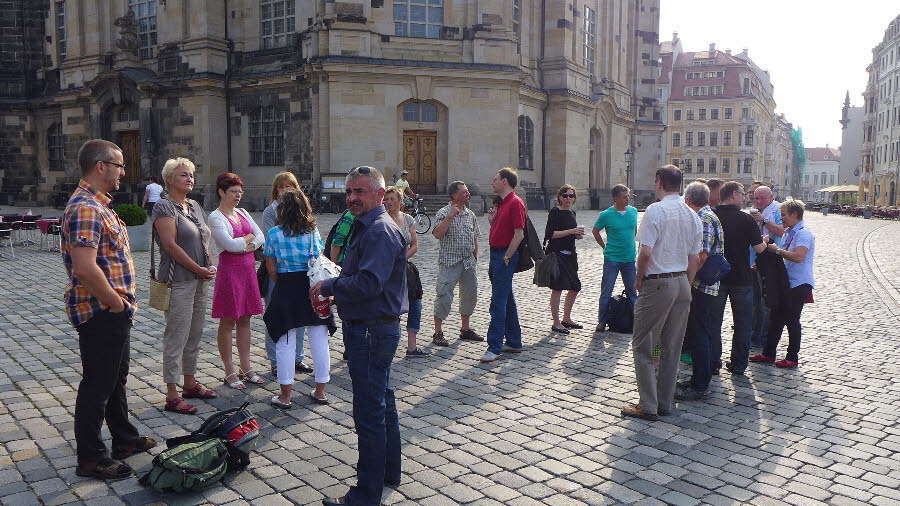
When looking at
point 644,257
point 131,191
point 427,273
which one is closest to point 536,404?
point 644,257

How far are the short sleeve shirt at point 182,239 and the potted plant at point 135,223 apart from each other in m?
11.3

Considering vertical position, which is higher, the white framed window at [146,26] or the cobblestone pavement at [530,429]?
the white framed window at [146,26]

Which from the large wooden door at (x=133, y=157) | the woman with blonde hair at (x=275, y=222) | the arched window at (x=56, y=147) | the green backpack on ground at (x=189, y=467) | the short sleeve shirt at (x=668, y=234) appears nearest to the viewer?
the green backpack on ground at (x=189, y=467)

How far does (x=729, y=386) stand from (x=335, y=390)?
3683 millimetres

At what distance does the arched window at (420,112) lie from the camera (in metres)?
27.3

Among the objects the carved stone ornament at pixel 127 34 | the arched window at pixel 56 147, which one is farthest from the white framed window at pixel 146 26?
the arched window at pixel 56 147

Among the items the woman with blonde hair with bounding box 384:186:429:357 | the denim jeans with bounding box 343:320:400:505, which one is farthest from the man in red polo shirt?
the denim jeans with bounding box 343:320:400:505

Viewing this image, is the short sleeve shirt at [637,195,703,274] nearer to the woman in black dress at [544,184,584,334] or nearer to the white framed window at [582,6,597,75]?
the woman in black dress at [544,184,584,334]

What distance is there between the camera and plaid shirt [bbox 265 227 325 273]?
18.7 ft

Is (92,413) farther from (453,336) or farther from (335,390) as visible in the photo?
(453,336)

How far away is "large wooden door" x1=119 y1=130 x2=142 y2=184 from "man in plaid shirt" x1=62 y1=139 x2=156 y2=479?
1174 inches

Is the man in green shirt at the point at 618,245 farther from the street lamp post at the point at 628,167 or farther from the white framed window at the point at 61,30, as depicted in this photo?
the white framed window at the point at 61,30

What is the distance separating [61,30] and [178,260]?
3647 centimetres

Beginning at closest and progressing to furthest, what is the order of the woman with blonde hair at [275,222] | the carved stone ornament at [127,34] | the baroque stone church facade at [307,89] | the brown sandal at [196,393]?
the brown sandal at [196,393] → the woman with blonde hair at [275,222] → the baroque stone church facade at [307,89] → the carved stone ornament at [127,34]
